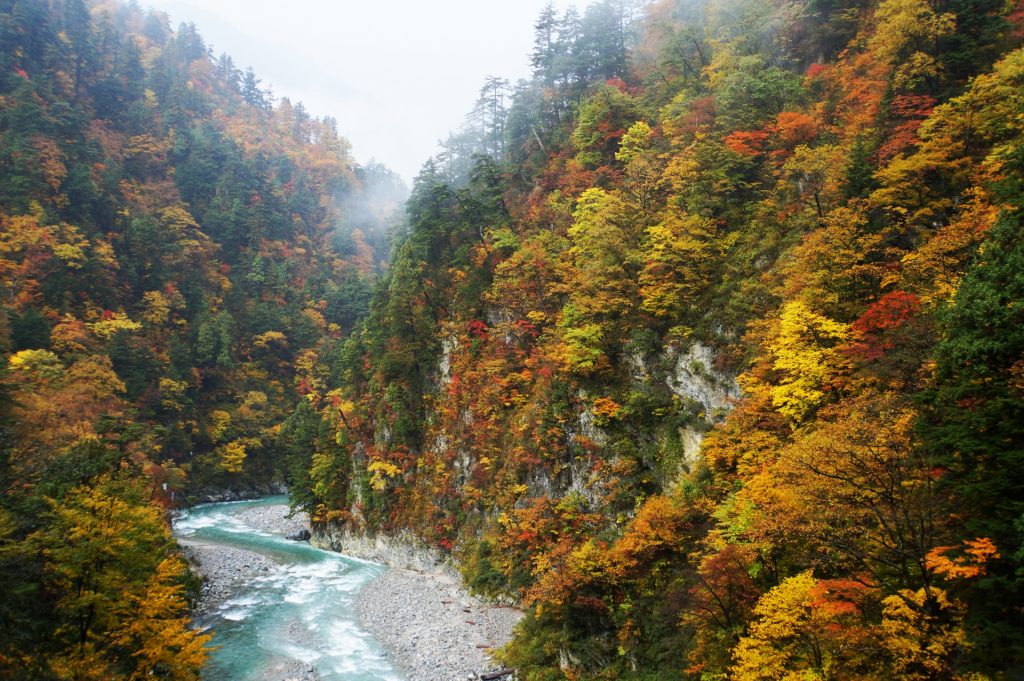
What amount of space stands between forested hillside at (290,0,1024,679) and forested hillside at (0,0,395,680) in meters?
16.1

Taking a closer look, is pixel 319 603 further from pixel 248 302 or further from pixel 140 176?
pixel 140 176

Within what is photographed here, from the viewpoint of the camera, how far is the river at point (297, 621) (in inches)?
896

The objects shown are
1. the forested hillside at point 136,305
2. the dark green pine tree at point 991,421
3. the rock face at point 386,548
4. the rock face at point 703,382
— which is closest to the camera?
the dark green pine tree at point 991,421

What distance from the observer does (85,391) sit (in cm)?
3847

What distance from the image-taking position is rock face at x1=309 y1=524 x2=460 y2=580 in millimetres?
34750

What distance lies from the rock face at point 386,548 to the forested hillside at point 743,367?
895 millimetres

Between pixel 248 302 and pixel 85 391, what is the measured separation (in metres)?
40.1

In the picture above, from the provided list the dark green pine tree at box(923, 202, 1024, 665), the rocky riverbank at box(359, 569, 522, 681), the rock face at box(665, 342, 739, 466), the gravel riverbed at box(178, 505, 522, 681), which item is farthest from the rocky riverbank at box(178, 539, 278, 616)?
the dark green pine tree at box(923, 202, 1024, 665)

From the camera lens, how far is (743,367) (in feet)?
64.4

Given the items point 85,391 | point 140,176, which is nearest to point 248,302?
point 140,176

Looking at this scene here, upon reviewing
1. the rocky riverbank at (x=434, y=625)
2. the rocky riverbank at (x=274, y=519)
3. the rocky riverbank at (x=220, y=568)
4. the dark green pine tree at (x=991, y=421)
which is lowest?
the rocky riverbank at (x=274, y=519)

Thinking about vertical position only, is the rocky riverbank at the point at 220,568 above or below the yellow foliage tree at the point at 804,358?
below

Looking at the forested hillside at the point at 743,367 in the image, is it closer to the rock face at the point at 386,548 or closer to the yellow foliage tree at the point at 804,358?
the yellow foliage tree at the point at 804,358

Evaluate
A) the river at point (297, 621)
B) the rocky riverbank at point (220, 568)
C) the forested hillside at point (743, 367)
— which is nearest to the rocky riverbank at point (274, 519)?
the river at point (297, 621)
